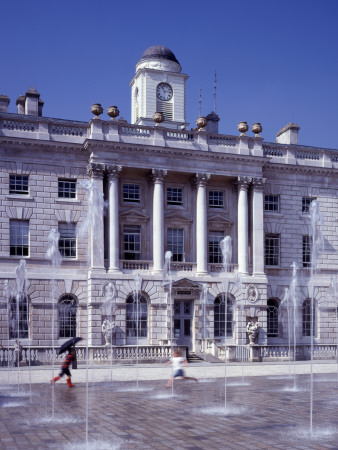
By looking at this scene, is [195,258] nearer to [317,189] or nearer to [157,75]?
[317,189]

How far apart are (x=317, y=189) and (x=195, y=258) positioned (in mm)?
10783

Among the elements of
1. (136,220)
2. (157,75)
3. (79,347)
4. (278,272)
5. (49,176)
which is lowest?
(79,347)

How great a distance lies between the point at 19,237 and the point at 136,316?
872 centimetres

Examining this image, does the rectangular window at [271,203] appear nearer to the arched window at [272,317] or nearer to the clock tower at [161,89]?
the arched window at [272,317]

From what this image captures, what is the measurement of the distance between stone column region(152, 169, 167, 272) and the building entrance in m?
2.82

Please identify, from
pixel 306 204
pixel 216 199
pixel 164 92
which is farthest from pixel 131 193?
pixel 164 92

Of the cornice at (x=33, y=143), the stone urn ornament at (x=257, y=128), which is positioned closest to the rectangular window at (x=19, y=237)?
the cornice at (x=33, y=143)

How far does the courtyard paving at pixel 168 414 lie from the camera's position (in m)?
12.3

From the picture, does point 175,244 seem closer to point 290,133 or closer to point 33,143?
point 33,143

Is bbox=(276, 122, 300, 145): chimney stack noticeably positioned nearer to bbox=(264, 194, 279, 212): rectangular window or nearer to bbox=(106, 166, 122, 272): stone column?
bbox=(264, 194, 279, 212): rectangular window

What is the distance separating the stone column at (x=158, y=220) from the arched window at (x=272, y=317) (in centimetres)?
881

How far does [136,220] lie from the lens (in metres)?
42.3

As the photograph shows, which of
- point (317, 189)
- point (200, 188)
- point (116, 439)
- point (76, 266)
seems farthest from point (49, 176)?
point (116, 439)

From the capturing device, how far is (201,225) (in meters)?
42.7
